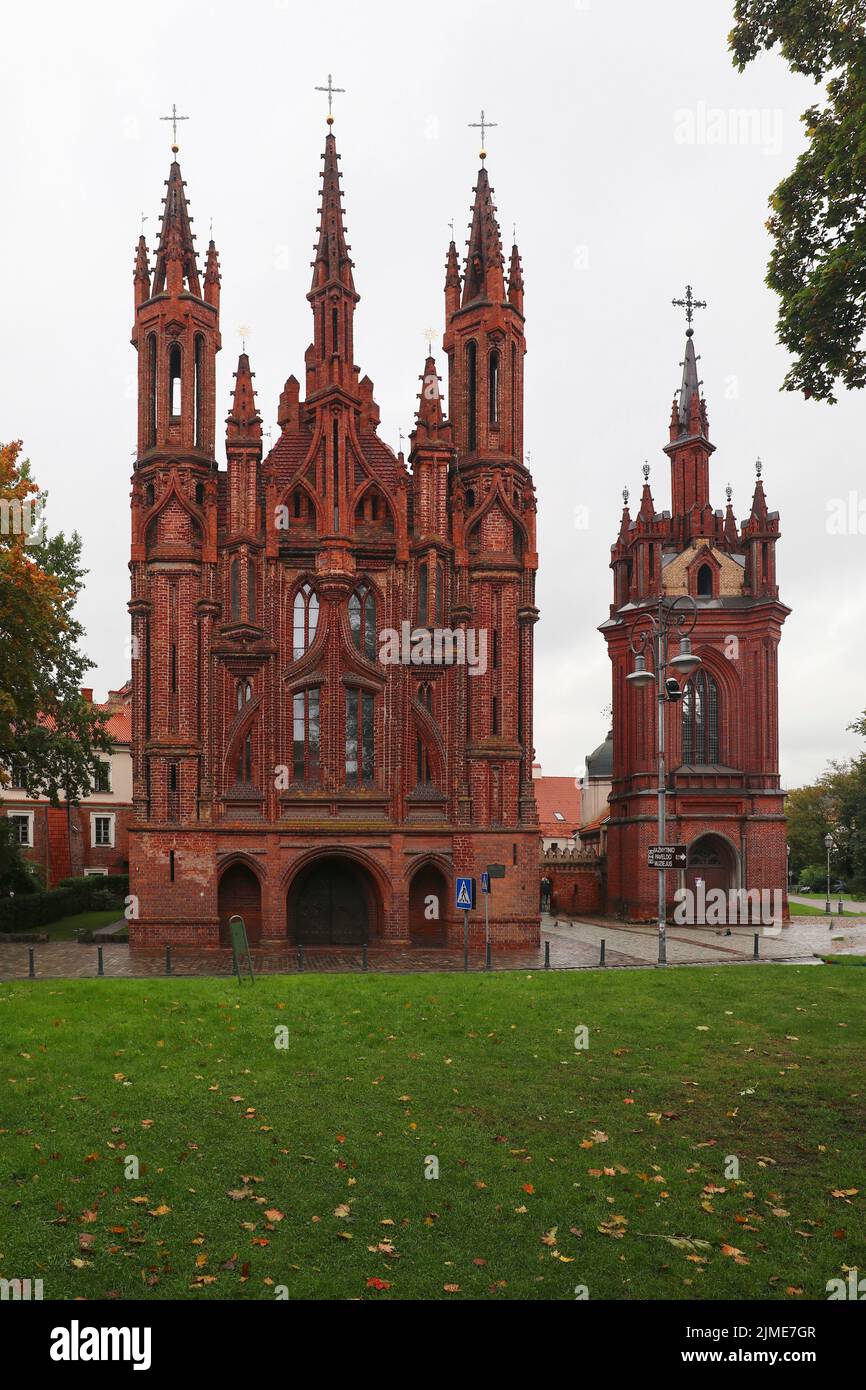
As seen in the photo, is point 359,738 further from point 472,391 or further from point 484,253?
point 484,253

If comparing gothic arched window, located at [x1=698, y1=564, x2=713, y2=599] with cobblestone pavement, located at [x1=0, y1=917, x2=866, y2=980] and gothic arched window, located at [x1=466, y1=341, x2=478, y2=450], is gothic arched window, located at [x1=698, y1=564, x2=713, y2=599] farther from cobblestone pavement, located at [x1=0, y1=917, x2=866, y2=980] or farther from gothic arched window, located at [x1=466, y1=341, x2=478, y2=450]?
gothic arched window, located at [x1=466, y1=341, x2=478, y2=450]

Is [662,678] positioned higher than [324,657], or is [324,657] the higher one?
[324,657]

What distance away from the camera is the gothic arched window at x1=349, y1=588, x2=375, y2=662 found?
31203 mm

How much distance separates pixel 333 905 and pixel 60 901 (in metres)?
14.9

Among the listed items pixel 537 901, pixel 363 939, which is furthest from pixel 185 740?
pixel 537 901

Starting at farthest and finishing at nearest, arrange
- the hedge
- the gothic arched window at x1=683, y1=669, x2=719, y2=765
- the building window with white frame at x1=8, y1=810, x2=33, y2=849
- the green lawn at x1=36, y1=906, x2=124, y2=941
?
the building window with white frame at x1=8, y1=810, x2=33, y2=849 < the gothic arched window at x1=683, y1=669, x2=719, y2=765 < the hedge < the green lawn at x1=36, y1=906, x2=124, y2=941

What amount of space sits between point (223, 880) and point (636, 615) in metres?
23.4

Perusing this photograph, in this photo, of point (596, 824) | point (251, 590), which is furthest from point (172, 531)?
point (596, 824)

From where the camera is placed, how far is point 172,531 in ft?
100

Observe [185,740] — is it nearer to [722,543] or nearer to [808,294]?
[808,294]

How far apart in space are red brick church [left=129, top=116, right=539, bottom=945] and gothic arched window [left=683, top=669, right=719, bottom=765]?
14.6m

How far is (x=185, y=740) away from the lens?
1174 inches

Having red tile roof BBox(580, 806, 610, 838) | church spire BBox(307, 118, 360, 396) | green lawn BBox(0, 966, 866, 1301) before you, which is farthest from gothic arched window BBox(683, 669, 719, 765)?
green lawn BBox(0, 966, 866, 1301)

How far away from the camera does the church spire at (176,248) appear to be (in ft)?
104
